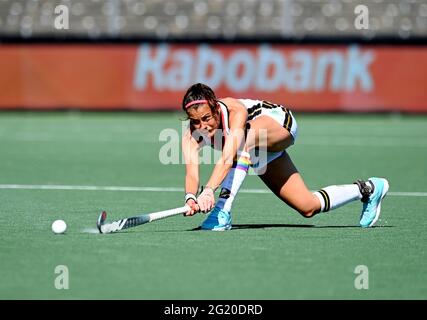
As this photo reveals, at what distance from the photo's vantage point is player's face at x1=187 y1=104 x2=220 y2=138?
26.6 feet

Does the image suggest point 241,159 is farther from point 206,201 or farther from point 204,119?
point 206,201

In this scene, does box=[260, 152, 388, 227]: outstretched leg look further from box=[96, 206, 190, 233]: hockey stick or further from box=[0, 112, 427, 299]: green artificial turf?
box=[96, 206, 190, 233]: hockey stick

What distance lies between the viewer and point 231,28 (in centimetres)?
2550

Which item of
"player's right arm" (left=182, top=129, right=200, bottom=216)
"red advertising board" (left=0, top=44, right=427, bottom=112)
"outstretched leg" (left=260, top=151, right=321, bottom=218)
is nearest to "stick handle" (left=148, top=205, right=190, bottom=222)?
"player's right arm" (left=182, top=129, right=200, bottom=216)

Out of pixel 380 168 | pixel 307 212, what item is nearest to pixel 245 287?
pixel 307 212

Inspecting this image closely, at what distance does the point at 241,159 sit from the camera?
8398mm

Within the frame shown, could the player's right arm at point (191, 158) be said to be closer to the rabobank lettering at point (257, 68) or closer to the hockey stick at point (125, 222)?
the hockey stick at point (125, 222)

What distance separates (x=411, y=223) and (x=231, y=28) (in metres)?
16.8

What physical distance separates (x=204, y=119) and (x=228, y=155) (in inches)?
13.2

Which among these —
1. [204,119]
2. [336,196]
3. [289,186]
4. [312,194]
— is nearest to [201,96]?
[204,119]

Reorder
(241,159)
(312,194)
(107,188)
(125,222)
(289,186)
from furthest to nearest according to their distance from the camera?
(107,188)
(312,194)
(289,186)
(241,159)
(125,222)

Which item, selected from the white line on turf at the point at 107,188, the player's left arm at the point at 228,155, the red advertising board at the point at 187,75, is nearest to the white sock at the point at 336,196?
the player's left arm at the point at 228,155

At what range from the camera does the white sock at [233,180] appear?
8.40 m

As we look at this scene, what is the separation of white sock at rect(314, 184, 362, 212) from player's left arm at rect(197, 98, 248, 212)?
3.29 ft
